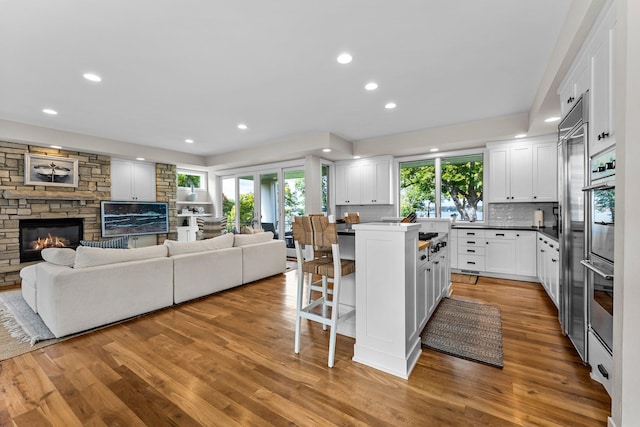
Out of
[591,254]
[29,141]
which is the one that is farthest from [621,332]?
[29,141]

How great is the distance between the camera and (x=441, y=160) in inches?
223

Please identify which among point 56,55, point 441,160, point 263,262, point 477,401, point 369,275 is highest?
point 56,55

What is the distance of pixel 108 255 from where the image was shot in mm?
2969

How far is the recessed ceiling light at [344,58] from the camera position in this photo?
2.58 m

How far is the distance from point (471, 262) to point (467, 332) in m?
2.53

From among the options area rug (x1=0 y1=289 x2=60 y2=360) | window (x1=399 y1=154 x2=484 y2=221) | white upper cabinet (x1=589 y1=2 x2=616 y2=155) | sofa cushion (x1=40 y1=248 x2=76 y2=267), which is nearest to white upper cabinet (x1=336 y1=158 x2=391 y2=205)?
window (x1=399 y1=154 x2=484 y2=221)

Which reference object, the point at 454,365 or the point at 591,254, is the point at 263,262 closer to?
the point at 454,365

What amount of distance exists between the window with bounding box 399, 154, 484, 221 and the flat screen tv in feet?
18.8

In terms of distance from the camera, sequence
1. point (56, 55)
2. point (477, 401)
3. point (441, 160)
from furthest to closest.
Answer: point (441, 160), point (56, 55), point (477, 401)

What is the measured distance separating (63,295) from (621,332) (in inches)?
160

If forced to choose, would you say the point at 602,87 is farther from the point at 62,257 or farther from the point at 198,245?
the point at 62,257

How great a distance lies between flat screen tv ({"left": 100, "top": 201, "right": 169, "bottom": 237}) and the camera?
19.2 ft

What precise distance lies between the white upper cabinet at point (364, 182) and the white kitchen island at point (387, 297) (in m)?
3.84

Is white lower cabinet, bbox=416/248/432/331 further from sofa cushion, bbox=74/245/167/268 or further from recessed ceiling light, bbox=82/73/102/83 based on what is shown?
recessed ceiling light, bbox=82/73/102/83
